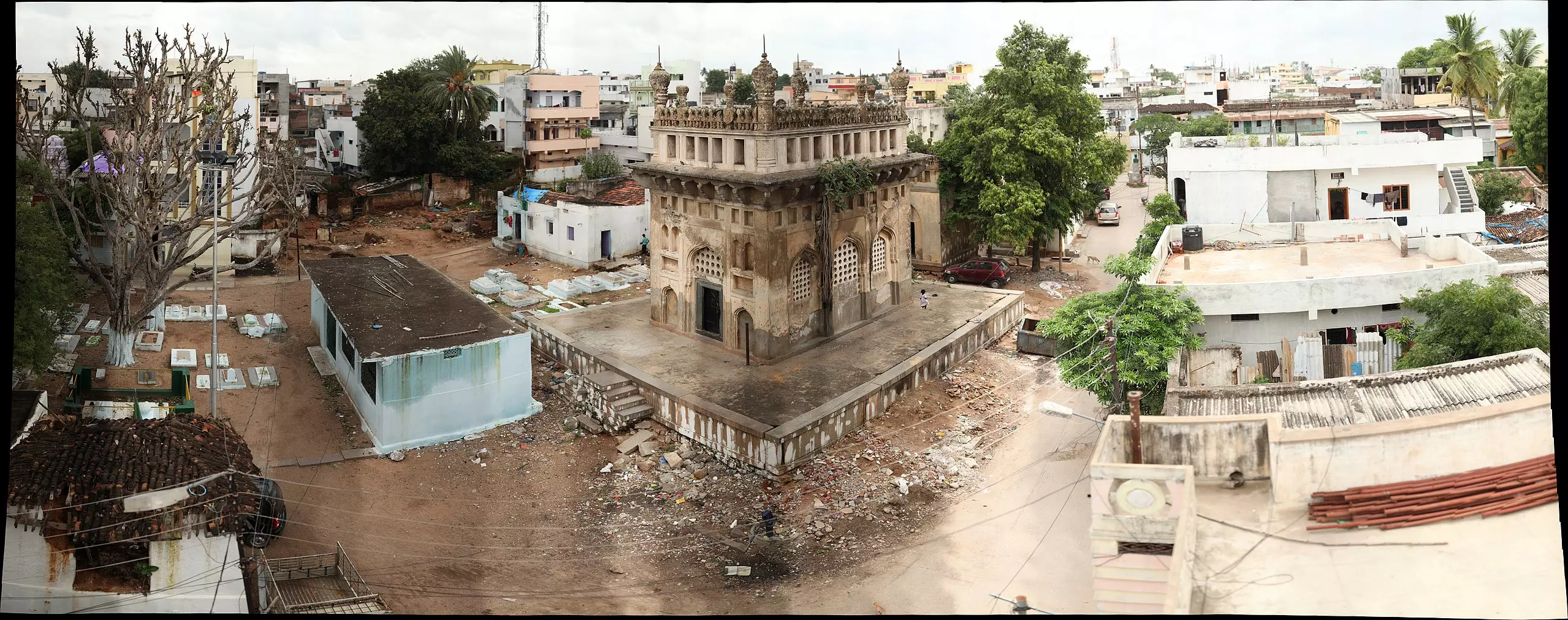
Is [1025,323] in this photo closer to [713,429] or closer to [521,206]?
[713,429]

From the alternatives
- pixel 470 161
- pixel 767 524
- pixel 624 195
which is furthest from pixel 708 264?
pixel 470 161

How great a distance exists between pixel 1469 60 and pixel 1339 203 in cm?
1574

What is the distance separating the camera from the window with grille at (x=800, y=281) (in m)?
22.0

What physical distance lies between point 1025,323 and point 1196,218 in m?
4.89

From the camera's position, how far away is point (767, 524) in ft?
55.2

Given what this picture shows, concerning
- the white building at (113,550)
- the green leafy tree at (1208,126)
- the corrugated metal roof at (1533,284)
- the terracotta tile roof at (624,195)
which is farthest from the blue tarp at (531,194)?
the green leafy tree at (1208,126)

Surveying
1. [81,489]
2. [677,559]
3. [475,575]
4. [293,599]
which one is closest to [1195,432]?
[677,559]

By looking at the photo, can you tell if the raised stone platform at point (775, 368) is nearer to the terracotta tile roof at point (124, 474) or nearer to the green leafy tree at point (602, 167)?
the terracotta tile roof at point (124, 474)

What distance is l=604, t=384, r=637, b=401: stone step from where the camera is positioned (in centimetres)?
2042

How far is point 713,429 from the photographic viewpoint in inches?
746

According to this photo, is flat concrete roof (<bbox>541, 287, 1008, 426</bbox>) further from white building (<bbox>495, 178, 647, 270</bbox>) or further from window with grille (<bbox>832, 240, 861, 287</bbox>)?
white building (<bbox>495, 178, 647, 270</bbox>)

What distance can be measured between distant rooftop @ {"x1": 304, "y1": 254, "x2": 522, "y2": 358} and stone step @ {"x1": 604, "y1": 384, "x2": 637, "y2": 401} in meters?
2.05

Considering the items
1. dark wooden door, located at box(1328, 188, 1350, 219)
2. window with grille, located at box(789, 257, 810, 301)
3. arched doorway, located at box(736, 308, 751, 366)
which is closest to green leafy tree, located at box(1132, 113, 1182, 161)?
dark wooden door, located at box(1328, 188, 1350, 219)

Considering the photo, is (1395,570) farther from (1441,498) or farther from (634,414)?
(634,414)
